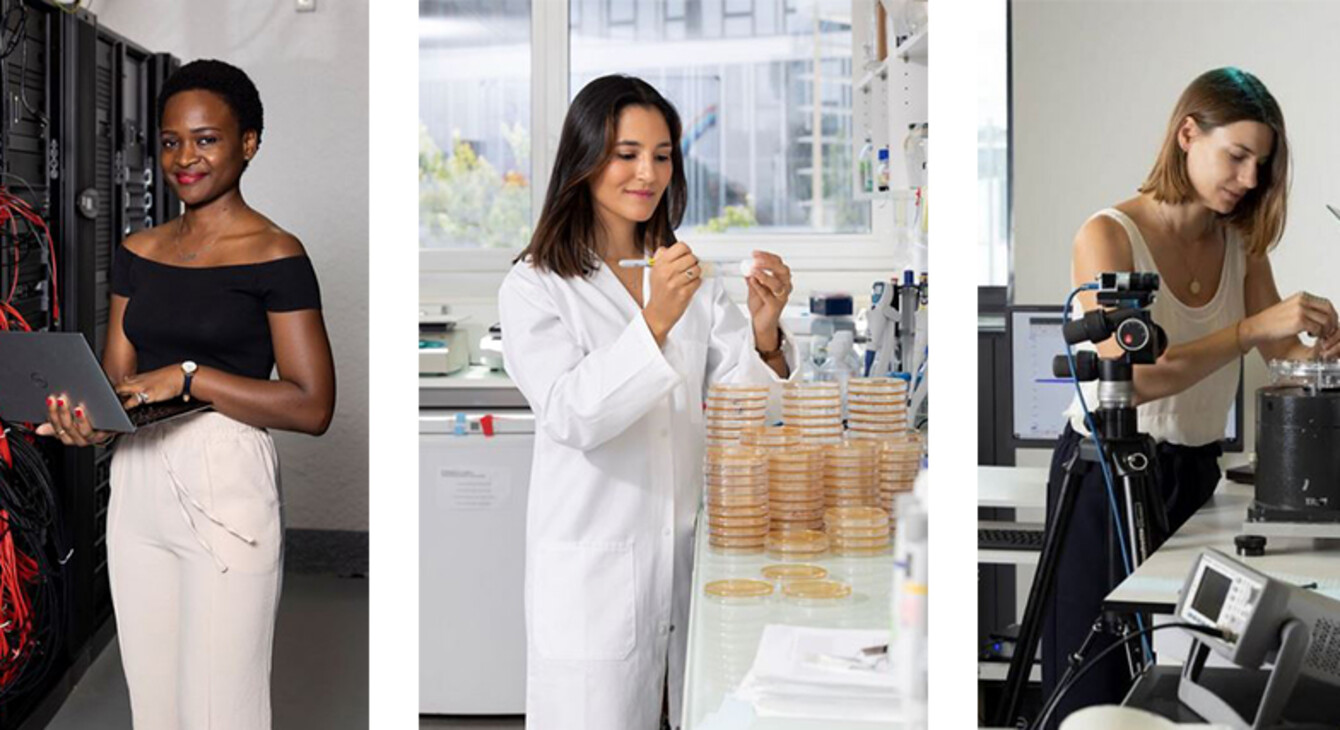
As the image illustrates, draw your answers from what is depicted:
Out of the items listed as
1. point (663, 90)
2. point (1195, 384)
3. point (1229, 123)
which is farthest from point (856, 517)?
point (663, 90)

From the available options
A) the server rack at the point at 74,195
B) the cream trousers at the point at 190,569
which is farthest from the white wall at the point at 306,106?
the cream trousers at the point at 190,569

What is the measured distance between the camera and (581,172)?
4.62 ft

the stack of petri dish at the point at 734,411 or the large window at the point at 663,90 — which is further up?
the large window at the point at 663,90

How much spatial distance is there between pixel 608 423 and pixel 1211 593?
570 mm

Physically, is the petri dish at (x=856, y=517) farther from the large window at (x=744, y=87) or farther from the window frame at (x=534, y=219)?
the large window at (x=744, y=87)

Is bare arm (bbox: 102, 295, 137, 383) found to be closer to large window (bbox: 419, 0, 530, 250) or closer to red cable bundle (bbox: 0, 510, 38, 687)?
red cable bundle (bbox: 0, 510, 38, 687)

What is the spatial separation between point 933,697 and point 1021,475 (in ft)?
5.51

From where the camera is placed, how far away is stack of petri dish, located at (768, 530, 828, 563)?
1.14 metres

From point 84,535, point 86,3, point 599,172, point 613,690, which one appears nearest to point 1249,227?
point 599,172

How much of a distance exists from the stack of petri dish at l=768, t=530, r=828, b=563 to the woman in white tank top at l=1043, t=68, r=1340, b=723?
0.45 metres

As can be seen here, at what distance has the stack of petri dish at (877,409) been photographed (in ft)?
4.42

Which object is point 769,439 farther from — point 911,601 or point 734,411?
point 911,601

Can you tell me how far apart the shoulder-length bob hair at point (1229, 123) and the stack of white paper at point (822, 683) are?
3.57 feet

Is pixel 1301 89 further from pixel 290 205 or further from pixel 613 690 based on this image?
pixel 290 205
